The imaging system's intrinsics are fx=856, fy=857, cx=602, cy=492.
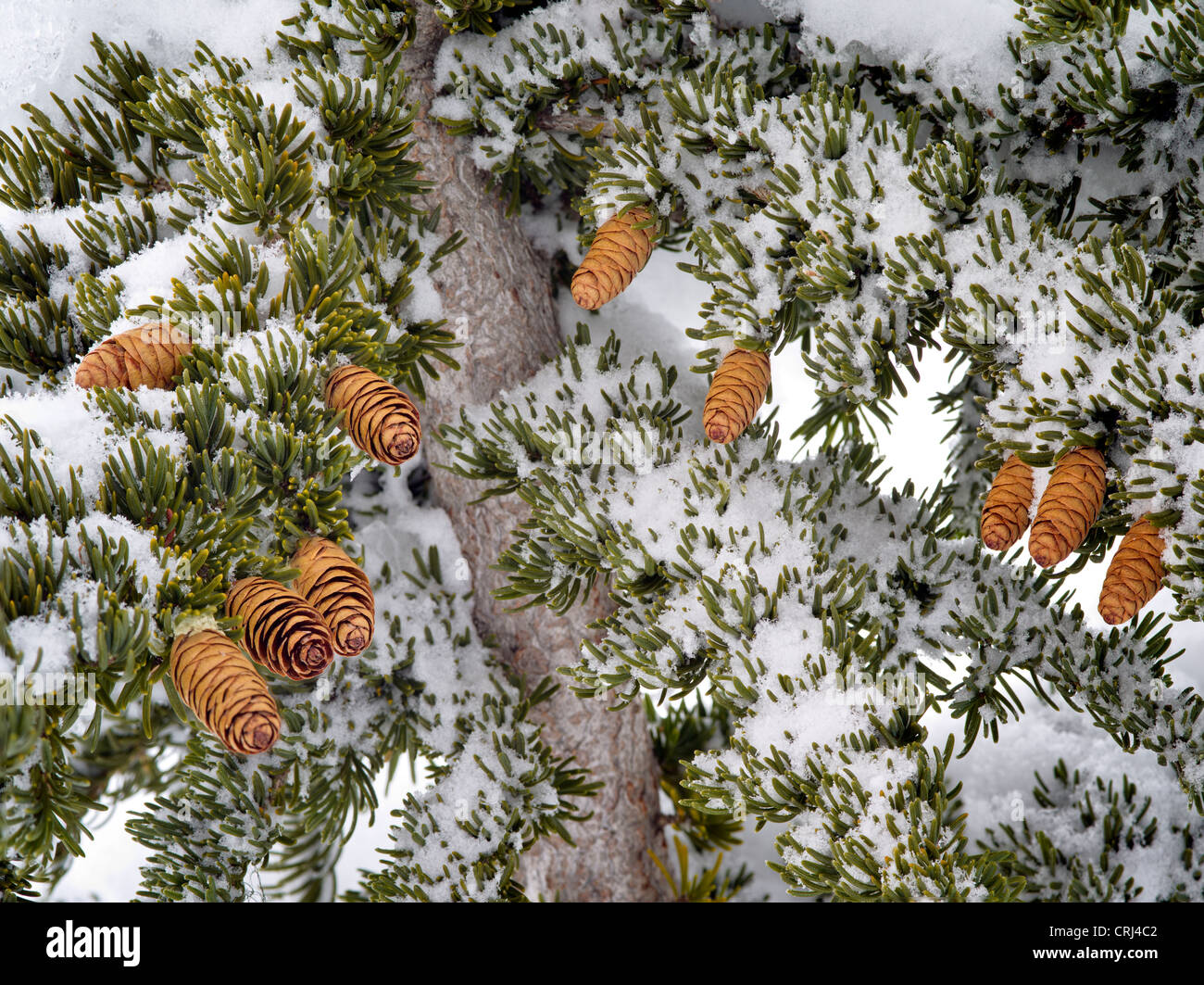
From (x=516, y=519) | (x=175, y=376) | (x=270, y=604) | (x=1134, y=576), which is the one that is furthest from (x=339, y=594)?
(x=1134, y=576)

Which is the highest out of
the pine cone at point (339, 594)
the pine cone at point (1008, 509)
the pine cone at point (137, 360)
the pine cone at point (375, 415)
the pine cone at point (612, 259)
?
the pine cone at point (612, 259)

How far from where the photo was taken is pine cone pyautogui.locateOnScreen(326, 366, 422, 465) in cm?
71

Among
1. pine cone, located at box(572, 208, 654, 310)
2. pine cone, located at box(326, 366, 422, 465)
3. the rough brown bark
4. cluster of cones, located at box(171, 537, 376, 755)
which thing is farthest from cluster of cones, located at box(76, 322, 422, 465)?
the rough brown bark

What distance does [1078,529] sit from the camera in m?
0.68

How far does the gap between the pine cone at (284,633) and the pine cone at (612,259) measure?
0.41 m

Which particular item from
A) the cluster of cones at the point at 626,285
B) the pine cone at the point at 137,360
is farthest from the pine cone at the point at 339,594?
the cluster of cones at the point at 626,285

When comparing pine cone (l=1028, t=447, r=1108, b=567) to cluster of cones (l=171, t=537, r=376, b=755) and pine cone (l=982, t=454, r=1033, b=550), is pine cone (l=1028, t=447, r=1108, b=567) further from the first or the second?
cluster of cones (l=171, t=537, r=376, b=755)

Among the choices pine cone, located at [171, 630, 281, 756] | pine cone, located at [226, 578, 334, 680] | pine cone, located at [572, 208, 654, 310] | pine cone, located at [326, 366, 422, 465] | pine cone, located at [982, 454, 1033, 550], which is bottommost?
pine cone, located at [171, 630, 281, 756]

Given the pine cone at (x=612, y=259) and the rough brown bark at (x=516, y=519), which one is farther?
the rough brown bark at (x=516, y=519)

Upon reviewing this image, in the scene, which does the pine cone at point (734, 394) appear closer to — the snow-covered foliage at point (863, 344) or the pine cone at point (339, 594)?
the snow-covered foliage at point (863, 344)

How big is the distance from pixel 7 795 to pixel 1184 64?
1.08m

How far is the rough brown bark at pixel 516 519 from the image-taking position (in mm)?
1062

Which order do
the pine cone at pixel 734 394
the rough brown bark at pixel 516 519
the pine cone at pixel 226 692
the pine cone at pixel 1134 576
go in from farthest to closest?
the rough brown bark at pixel 516 519 → the pine cone at pixel 734 394 → the pine cone at pixel 1134 576 → the pine cone at pixel 226 692
